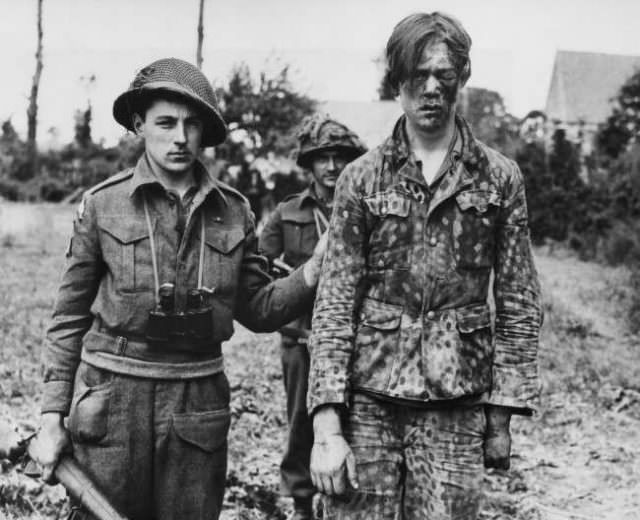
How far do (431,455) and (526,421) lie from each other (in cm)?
486

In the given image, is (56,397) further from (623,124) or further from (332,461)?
(623,124)

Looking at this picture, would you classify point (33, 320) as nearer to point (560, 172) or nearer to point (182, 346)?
point (182, 346)

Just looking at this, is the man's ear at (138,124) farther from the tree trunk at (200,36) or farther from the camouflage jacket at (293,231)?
the tree trunk at (200,36)

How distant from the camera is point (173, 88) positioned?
3195 millimetres

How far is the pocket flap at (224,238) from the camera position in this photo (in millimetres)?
3271

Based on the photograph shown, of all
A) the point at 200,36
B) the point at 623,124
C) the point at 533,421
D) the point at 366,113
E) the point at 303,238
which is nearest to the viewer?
the point at 303,238

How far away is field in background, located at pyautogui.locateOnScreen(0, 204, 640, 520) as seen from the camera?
5.22 metres

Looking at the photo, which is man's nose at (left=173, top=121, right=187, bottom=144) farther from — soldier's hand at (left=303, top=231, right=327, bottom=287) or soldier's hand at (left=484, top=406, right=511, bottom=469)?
soldier's hand at (left=484, top=406, right=511, bottom=469)

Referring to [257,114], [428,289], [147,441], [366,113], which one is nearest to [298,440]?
[147,441]

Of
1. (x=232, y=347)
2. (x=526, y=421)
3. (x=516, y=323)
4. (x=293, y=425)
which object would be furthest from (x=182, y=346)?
(x=232, y=347)

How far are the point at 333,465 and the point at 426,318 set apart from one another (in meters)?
0.59

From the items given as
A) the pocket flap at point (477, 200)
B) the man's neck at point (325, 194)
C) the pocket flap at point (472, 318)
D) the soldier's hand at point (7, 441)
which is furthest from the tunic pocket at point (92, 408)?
the man's neck at point (325, 194)

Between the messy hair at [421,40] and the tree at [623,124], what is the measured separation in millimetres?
25928

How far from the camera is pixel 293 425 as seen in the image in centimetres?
503
